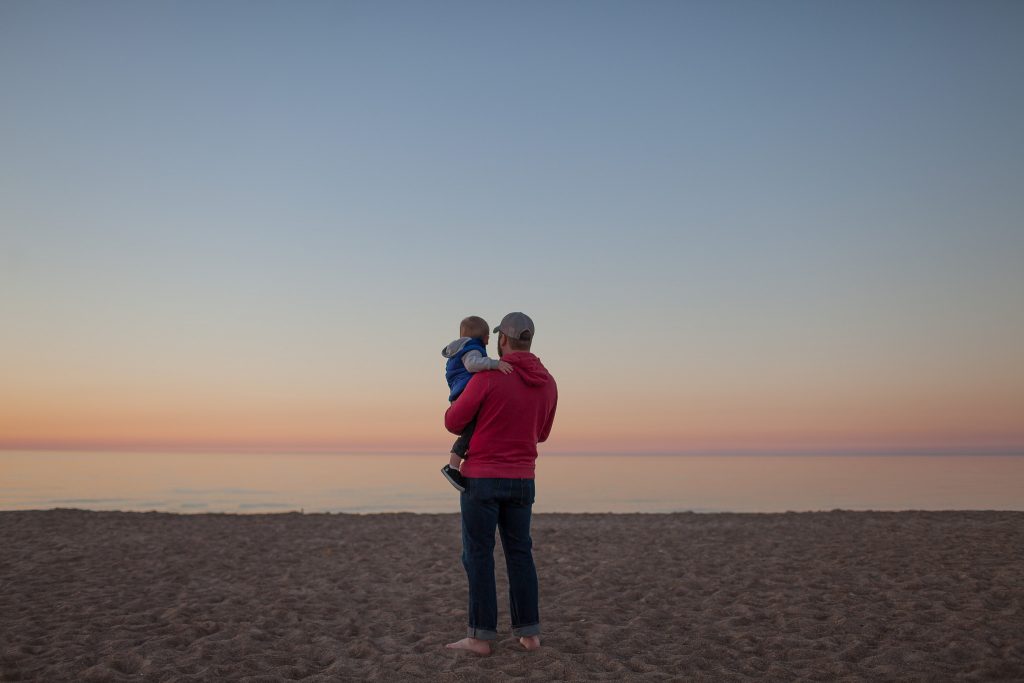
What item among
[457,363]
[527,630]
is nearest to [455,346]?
[457,363]

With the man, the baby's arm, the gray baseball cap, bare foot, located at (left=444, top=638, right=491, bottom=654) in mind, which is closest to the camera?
the baby's arm

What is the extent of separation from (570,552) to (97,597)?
17.4 ft

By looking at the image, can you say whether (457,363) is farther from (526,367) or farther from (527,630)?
(527,630)

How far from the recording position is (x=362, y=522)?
12414 mm

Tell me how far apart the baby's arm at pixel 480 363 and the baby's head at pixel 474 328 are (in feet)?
0.47

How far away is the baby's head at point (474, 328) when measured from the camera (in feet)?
16.5

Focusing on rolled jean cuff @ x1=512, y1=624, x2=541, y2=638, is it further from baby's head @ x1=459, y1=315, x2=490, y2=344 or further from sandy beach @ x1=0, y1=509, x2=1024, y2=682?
baby's head @ x1=459, y1=315, x2=490, y2=344

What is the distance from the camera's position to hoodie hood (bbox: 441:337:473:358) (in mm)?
4980

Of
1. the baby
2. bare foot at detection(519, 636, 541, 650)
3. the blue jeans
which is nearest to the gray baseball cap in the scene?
the baby

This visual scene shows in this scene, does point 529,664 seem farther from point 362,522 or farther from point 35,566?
point 362,522

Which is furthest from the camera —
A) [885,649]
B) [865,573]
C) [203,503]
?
[203,503]

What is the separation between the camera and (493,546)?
517 cm

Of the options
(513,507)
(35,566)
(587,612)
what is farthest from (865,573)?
(35,566)

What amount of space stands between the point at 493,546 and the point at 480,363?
1278mm
